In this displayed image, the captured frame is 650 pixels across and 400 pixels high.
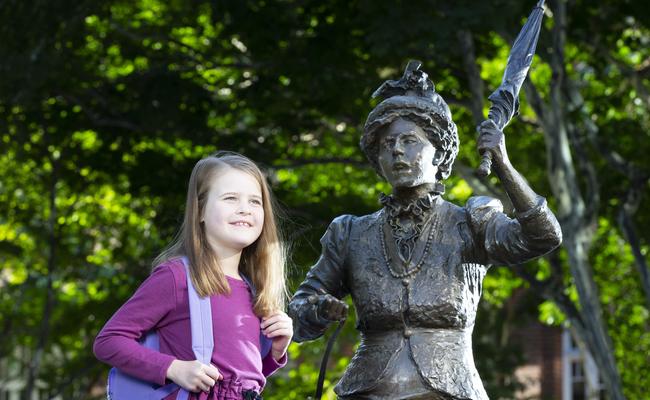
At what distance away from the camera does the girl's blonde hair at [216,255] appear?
5234 millimetres

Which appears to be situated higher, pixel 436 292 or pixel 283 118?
pixel 283 118

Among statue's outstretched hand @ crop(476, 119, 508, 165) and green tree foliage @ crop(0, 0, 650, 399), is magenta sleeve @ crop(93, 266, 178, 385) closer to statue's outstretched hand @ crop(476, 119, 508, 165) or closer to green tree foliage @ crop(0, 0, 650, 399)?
statue's outstretched hand @ crop(476, 119, 508, 165)

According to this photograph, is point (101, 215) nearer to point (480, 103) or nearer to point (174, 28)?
point (174, 28)

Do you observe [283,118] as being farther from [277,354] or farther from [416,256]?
[277,354]

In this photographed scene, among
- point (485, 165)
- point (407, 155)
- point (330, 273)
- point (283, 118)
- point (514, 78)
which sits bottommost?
point (330, 273)

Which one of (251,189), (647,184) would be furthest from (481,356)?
(251,189)

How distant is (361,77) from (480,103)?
1.54 meters

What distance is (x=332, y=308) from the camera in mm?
5270

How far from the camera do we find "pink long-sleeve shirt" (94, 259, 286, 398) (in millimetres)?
5039

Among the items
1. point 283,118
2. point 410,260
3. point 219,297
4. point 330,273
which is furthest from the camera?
point 283,118

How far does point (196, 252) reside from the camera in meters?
5.27

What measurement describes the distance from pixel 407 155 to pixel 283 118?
33.9 ft

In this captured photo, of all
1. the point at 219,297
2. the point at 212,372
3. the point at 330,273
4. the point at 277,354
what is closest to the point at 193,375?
the point at 212,372

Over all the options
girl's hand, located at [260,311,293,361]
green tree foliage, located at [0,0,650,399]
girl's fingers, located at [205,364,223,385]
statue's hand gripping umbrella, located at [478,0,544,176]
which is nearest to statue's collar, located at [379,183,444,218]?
statue's hand gripping umbrella, located at [478,0,544,176]
